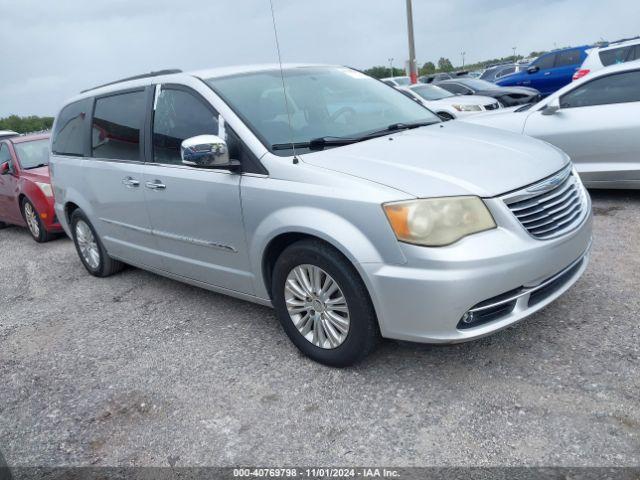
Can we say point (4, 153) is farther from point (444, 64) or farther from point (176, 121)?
point (444, 64)

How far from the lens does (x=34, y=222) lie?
7574 mm

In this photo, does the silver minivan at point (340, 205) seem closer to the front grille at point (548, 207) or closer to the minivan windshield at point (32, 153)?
the front grille at point (548, 207)

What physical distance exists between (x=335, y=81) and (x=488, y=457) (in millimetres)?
2792

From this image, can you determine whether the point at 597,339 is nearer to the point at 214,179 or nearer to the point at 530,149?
the point at 530,149

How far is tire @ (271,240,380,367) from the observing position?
2855 millimetres

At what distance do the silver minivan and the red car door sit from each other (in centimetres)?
408

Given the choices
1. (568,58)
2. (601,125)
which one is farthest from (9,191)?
(568,58)

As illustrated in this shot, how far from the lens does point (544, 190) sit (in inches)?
115

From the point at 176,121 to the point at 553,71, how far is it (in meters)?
16.0

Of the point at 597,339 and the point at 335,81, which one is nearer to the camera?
the point at 597,339

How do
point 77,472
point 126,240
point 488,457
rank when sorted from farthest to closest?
point 126,240
point 77,472
point 488,457

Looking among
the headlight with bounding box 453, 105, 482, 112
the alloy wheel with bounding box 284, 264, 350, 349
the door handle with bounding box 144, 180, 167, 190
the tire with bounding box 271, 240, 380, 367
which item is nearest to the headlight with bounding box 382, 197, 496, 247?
the tire with bounding box 271, 240, 380, 367

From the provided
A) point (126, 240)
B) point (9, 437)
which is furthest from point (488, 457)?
point (126, 240)

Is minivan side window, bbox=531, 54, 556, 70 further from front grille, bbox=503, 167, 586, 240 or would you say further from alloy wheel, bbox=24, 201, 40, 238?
front grille, bbox=503, 167, 586, 240
